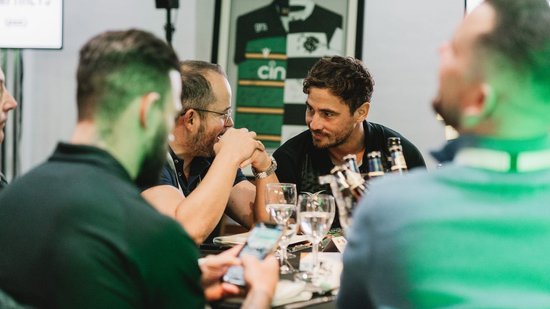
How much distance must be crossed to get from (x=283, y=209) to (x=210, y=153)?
0.65 metres

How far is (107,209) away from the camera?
3.20ft

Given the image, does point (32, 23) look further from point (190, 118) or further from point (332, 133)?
point (332, 133)

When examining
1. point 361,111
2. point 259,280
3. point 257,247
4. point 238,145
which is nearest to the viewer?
point 259,280

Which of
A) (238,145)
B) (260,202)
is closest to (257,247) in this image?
(238,145)

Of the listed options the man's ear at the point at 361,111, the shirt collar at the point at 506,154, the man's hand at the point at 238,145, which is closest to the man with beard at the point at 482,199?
the shirt collar at the point at 506,154

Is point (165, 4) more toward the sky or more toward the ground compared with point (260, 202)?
more toward the sky

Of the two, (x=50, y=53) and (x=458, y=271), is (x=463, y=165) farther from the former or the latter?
(x=50, y=53)

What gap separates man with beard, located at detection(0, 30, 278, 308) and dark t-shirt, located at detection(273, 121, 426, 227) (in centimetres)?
158

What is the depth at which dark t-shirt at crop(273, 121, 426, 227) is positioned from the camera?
8.98 ft

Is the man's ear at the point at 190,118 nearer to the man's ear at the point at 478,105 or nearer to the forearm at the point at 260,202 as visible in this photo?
the forearm at the point at 260,202

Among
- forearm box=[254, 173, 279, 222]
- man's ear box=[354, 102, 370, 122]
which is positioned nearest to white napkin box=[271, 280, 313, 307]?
forearm box=[254, 173, 279, 222]

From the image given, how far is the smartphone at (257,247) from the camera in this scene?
4.43 ft

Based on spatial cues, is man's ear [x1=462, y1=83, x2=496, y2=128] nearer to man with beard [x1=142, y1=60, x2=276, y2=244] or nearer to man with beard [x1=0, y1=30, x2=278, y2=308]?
man with beard [x1=0, y1=30, x2=278, y2=308]

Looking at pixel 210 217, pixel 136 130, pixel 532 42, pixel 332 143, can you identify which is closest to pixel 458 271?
pixel 532 42
